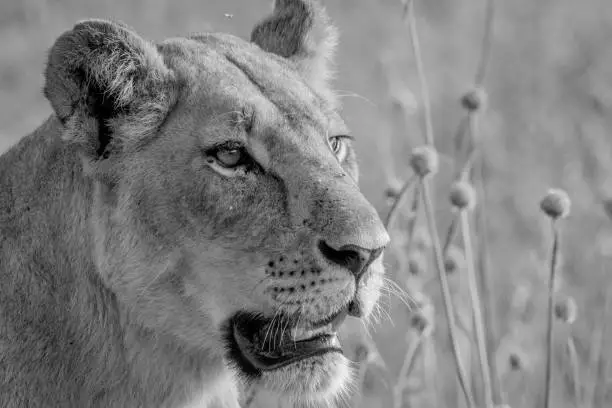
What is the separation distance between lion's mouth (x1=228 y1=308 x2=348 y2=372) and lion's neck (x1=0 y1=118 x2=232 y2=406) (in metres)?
Result: 0.20

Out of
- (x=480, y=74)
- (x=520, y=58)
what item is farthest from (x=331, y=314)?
(x=520, y=58)

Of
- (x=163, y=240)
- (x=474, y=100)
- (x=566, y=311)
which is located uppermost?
(x=474, y=100)

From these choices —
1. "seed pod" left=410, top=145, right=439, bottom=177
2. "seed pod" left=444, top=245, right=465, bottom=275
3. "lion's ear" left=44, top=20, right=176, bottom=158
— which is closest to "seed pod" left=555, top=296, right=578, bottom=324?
"seed pod" left=444, top=245, right=465, bottom=275

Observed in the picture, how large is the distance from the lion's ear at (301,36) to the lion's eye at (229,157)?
Result: 72cm

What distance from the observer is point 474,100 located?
3822 millimetres

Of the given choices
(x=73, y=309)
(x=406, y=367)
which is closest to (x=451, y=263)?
(x=406, y=367)

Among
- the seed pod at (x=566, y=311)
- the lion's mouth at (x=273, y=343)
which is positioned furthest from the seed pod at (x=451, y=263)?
the lion's mouth at (x=273, y=343)

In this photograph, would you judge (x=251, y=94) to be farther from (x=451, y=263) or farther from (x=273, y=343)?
(x=451, y=263)

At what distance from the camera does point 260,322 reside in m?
3.10

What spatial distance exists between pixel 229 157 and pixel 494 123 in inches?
269

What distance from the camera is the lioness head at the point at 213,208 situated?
300cm

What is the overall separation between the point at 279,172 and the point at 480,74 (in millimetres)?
1133

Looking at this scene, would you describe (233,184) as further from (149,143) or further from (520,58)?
(520,58)

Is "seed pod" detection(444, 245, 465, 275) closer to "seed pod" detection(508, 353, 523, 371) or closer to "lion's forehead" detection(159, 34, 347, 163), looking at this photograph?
"seed pod" detection(508, 353, 523, 371)
